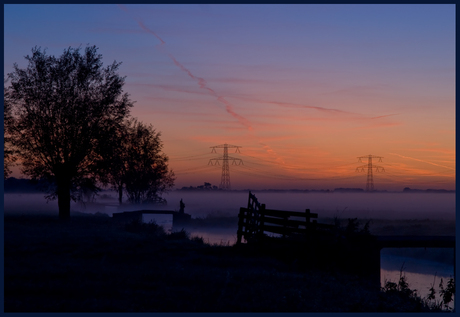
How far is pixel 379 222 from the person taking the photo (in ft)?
276

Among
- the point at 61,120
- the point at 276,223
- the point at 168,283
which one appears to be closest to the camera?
the point at 168,283

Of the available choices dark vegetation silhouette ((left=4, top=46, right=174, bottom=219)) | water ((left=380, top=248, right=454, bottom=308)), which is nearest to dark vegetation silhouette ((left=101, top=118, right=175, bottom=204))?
dark vegetation silhouette ((left=4, top=46, right=174, bottom=219))

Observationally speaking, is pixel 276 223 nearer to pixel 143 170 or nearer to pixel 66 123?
pixel 66 123

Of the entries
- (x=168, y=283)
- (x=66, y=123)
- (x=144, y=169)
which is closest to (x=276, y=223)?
(x=168, y=283)

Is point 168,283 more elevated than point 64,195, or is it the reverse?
point 64,195

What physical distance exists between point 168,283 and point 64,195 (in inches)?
1000

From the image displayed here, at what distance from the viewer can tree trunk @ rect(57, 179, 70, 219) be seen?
1385 inches

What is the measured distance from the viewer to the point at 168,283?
1296 centimetres

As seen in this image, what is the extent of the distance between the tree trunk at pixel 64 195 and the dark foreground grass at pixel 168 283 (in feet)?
49.7

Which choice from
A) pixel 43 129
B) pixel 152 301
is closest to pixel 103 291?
pixel 152 301

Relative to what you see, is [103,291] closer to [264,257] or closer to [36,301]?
[36,301]

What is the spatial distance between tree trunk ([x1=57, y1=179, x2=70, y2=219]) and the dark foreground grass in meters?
15.1

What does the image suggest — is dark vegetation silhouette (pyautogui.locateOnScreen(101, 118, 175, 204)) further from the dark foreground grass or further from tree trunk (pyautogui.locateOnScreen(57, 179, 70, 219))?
the dark foreground grass

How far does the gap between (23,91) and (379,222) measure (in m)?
68.3
